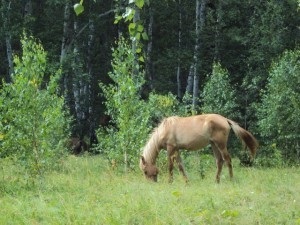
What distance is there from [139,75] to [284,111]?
671 cm

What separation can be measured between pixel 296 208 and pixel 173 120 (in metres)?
5.52

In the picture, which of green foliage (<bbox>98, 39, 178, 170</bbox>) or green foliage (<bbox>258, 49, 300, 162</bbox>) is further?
green foliage (<bbox>258, 49, 300, 162</bbox>)

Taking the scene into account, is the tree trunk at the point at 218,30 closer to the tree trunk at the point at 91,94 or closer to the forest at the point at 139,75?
the forest at the point at 139,75

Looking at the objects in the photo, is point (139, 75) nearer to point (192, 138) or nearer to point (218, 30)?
point (192, 138)

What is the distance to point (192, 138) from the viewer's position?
1246 cm

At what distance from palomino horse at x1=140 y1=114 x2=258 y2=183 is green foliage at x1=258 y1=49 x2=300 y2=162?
22.9ft

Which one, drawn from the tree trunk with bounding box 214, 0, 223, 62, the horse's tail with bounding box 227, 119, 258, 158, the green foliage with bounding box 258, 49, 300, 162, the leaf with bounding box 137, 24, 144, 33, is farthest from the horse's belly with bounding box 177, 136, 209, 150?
the tree trunk with bounding box 214, 0, 223, 62

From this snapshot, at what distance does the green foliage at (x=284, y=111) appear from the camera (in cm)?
1873

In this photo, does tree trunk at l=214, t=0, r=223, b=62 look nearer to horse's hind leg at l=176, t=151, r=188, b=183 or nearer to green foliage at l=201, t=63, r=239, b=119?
green foliage at l=201, t=63, r=239, b=119

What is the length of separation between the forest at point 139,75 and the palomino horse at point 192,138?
1862 millimetres

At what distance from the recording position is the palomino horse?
12.2 metres

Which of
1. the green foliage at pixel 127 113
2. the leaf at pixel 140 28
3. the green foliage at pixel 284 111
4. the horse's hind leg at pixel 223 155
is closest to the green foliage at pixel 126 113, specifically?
the green foliage at pixel 127 113

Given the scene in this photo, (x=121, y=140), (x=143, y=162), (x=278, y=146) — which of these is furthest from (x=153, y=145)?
(x=278, y=146)

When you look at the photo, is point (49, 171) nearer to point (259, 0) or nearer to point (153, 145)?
point (153, 145)
